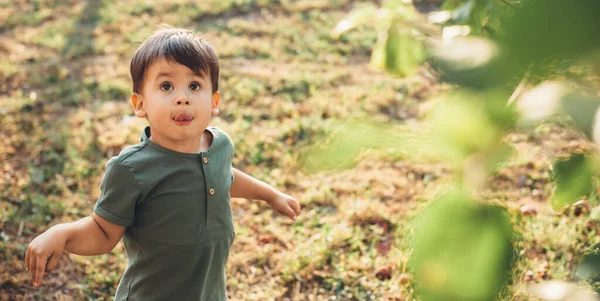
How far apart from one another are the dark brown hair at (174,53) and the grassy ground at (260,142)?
1.30 feet

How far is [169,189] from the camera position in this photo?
1.71m

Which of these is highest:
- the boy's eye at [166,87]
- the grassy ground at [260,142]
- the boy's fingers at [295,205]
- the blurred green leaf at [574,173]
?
the blurred green leaf at [574,173]

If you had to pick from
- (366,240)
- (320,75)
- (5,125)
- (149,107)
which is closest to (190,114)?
(149,107)

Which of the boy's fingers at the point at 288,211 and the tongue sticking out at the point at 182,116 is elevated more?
the tongue sticking out at the point at 182,116

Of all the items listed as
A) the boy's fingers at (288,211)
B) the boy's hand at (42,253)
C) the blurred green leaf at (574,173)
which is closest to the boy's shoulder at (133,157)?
the boy's hand at (42,253)

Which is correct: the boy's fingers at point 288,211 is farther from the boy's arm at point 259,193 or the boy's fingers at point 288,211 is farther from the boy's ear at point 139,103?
the boy's ear at point 139,103

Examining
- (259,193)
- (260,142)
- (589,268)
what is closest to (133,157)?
(259,193)

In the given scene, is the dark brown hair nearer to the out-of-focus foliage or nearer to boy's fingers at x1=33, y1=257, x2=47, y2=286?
boy's fingers at x1=33, y1=257, x2=47, y2=286

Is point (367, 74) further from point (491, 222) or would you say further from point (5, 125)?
point (491, 222)

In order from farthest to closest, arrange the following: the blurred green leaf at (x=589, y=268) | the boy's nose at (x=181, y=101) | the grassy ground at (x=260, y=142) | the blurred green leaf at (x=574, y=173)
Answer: the grassy ground at (x=260, y=142)
the boy's nose at (x=181, y=101)
the blurred green leaf at (x=574, y=173)
the blurred green leaf at (x=589, y=268)

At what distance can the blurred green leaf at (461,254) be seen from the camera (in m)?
0.40

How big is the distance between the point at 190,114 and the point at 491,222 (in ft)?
4.25

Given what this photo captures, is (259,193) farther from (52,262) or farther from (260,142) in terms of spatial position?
(260,142)

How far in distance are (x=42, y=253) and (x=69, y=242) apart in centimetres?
13
